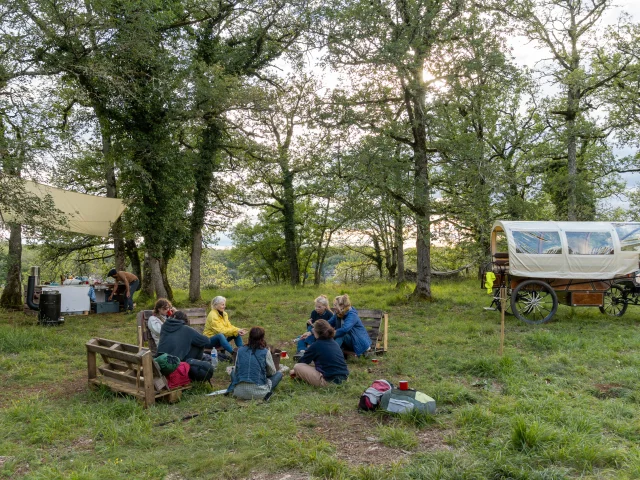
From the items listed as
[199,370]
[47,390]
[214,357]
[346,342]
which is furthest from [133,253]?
[199,370]

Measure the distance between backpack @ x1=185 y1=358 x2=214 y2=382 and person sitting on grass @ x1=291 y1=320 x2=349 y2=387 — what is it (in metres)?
1.16

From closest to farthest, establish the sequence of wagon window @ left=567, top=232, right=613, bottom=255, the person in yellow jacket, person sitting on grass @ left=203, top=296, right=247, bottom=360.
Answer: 1. person sitting on grass @ left=203, top=296, right=247, bottom=360
2. the person in yellow jacket
3. wagon window @ left=567, top=232, right=613, bottom=255

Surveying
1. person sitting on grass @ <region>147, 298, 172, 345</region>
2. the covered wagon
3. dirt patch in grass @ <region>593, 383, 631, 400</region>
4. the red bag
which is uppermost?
the covered wagon

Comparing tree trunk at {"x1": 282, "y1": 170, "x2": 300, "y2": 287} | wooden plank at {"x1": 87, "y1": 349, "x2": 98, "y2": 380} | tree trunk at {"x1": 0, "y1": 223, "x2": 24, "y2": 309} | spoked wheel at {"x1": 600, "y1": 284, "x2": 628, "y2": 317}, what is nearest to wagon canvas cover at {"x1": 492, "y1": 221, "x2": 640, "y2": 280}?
spoked wheel at {"x1": 600, "y1": 284, "x2": 628, "y2": 317}

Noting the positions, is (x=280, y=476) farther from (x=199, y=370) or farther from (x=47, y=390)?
(x=47, y=390)

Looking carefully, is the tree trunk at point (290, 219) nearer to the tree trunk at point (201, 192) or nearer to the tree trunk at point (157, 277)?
the tree trunk at point (201, 192)

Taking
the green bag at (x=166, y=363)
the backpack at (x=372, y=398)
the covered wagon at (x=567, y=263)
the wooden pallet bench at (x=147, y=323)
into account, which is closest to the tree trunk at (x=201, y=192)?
the wooden pallet bench at (x=147, y=323)

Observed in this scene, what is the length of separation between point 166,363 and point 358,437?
2551 millimetres

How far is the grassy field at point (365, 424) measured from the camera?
3740 millimetres

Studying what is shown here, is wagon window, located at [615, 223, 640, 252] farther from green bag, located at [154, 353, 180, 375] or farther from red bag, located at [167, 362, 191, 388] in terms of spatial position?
green bag, located at [154, 353, 180, 375]

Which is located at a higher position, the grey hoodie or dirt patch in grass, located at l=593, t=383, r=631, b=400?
the grey hoodie

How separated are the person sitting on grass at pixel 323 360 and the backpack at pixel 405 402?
1221 millimetres

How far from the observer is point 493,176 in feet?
42.0

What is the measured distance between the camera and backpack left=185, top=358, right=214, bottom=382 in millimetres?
6074
